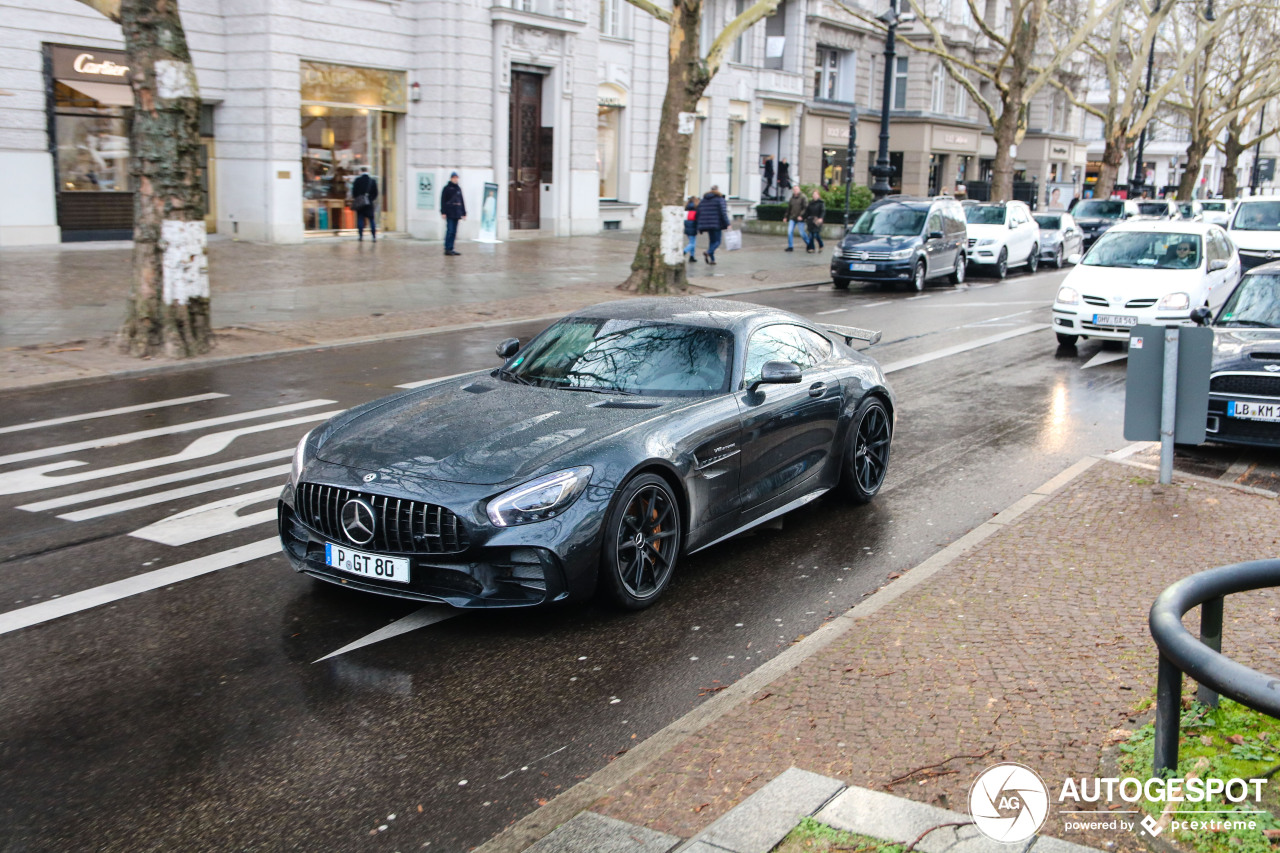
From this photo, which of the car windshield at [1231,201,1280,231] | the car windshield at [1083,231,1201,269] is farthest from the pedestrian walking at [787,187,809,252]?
the car windshield at [1083,231,1201,269]

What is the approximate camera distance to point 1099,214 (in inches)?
1619

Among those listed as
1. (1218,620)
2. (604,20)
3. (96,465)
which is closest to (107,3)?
(96,465)

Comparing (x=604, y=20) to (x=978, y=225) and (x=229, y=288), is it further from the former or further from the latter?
(x=229, y=288)

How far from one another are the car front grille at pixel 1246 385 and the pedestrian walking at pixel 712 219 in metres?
18.9

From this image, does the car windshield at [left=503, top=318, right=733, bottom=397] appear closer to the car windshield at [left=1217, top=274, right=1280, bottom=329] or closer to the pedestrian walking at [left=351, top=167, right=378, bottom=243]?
the car windshield at [left=1217, top=274, right=1280, bottom=329]

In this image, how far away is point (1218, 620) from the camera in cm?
386

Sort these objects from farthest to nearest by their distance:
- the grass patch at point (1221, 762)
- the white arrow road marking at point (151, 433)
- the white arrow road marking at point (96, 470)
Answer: the white arrow road marking at point (151, 433), the white arrow road marking at point (96, 470), the grass patch at point (1221, 762)

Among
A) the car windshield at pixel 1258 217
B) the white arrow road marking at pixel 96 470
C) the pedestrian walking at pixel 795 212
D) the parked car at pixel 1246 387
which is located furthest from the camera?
the pedestrian walking at pixel 795 212

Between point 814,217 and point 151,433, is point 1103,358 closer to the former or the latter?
point 151,433

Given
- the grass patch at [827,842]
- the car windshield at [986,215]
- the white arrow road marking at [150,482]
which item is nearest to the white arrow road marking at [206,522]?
the white arrow road marking at [150,482]

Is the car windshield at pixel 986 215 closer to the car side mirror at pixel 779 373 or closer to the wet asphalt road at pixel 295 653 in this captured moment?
the wet asphalt road at pixel 295 653

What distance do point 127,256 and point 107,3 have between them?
11294 mm

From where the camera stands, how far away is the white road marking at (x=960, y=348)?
14.4m

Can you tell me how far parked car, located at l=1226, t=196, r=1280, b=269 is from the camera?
24144 mm
